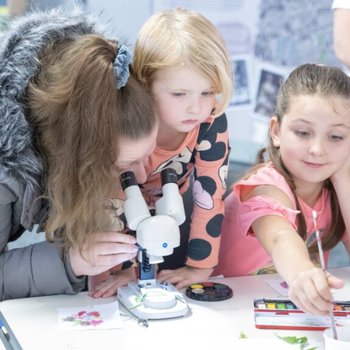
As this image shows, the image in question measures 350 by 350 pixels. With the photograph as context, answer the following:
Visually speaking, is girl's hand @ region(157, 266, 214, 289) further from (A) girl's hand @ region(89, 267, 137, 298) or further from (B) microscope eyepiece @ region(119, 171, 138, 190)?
(B) microscope eyepiece @ region(119, 171, 138, 190)

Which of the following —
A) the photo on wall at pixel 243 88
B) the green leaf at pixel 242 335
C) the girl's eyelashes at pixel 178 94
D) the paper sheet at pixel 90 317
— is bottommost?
the green leaf at pixel 242 335

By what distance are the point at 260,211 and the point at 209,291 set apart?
0.21m

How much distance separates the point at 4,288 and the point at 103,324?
0.23 metres

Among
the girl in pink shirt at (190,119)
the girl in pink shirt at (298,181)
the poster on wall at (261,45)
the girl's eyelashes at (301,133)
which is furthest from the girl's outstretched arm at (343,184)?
the poster on wall at (261,45)

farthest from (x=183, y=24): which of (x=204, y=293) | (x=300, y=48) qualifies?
(x=300, y=48)

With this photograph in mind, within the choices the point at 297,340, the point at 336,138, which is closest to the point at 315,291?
the point at 297,340

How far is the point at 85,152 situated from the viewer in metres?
1.13

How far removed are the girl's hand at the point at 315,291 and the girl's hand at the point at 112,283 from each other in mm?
343

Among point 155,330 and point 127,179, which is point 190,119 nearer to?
point 127,179

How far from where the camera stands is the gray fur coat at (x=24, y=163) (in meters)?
1.12

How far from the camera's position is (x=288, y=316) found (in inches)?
44.9

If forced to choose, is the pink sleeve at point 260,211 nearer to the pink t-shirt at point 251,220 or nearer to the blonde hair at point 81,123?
the pink t-shirt at point 251,220

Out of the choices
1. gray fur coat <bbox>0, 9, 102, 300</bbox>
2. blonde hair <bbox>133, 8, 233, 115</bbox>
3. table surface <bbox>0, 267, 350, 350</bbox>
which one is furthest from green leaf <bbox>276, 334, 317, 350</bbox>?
blonde hair <bbox>133, 8, 233, 115</bbox>

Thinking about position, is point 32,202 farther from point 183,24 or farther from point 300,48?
point 300,48
